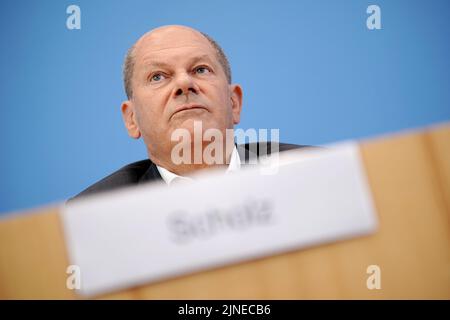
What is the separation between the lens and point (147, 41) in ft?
3.11

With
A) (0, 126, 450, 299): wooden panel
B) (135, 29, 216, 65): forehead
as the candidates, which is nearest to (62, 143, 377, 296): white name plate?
(0, 126, 450, 299): wooden panel

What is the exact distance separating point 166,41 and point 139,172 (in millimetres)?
305

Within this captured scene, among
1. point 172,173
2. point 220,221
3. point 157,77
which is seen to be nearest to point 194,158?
point 172,173

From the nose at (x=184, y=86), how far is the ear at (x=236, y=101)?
0.20 m

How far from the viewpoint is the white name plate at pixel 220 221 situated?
Result: 345mm

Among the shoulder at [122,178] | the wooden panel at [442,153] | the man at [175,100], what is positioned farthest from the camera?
the man at [175,100]

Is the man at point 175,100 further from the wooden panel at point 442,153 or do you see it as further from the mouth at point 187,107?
the wooden panel at point 442,153

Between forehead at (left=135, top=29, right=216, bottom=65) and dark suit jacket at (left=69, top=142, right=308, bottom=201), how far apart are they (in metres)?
0.23

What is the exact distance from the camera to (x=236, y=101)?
3.44 feet

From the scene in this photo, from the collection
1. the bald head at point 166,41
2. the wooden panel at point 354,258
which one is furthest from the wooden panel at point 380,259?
the bald head at point 166,41

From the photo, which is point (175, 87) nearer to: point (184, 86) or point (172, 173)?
point (184, 86)

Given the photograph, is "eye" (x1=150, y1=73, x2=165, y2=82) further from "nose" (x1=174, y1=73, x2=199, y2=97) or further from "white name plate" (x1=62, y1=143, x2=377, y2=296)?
"white name plate" (x1=62, y1=143, x2=377, y2=296)
